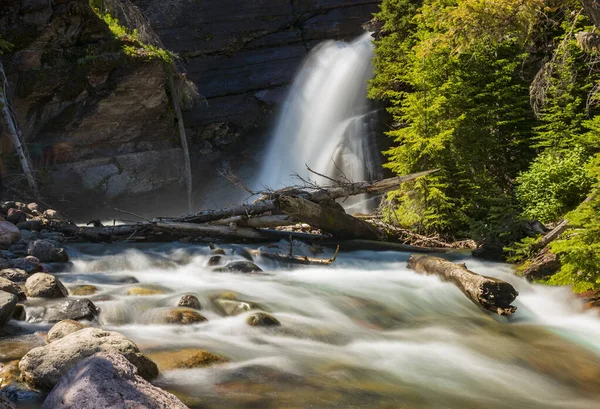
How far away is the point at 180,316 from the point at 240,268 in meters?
3.08

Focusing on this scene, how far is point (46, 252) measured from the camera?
8805 millimetres

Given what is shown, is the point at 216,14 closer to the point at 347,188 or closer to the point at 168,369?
the point at 347,188

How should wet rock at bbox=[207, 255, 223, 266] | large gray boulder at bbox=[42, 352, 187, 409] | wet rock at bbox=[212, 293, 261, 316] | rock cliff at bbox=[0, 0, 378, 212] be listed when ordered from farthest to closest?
rock cliff at bbox=[0, 0, 378, 212]
wet rock at bbox=[207, 255, 223, 266]
wet rock at bbox=[212, 293, 261, 316]
large gray boulder at bbox=[42, 352, 187, 409]

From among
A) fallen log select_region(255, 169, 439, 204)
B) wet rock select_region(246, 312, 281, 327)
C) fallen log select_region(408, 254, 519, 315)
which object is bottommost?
wet rock select_region(246, 312, 281, 327)

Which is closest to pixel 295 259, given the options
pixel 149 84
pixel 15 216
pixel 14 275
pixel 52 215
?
pixel 14 275

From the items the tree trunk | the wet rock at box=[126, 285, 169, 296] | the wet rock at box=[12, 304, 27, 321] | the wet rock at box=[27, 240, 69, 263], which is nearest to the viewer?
the wet rock at box=[12, 304, 27, 321]

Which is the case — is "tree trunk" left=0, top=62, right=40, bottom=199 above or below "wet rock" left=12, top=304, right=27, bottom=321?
above

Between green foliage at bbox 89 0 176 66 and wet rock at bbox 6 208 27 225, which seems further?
green foliage at bbox 89 0 176 66

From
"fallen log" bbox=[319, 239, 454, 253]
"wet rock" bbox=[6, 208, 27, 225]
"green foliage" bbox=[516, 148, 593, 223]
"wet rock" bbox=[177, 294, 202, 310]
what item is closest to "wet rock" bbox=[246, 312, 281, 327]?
"wet rock" bbox=[177, 294, 202, 310]

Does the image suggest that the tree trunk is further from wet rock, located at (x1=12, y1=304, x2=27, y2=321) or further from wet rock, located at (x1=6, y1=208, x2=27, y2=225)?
wet rock, located at (x1=12, y1=304, x2=27, y2=321)

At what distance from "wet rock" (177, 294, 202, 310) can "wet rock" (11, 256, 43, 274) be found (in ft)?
9.56

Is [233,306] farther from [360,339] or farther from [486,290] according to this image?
[486,290]

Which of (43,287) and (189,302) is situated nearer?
(43,287)

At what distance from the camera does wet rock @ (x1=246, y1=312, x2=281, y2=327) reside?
5986mm
